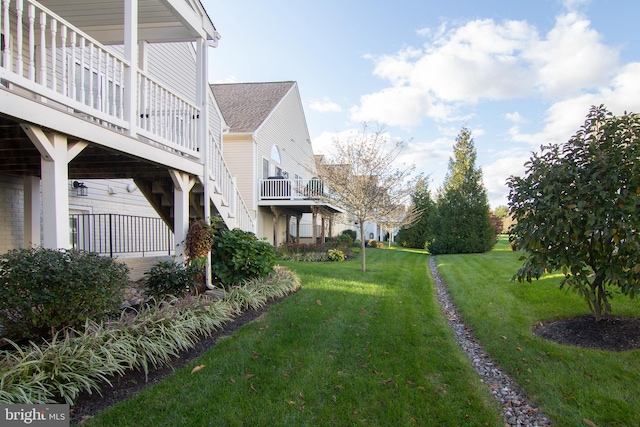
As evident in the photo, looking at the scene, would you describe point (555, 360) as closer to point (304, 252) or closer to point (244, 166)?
point (304, 252)

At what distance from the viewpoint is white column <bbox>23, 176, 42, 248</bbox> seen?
632cm

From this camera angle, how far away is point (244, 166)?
16.8 meters

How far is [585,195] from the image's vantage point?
455 centimetres

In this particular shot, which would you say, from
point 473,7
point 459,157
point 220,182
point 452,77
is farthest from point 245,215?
point 459,157

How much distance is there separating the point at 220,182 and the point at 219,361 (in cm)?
478

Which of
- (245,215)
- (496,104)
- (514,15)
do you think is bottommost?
(245,215)

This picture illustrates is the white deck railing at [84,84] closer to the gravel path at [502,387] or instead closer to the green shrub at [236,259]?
the green shrub at [236,259]

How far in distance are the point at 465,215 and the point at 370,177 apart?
1048cm

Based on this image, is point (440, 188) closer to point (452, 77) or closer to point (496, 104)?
point (496, 104)

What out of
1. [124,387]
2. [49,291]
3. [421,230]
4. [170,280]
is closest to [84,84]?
[170,280]

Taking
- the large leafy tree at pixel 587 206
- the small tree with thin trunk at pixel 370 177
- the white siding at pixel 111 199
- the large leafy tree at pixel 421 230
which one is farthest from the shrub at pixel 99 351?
the large leafy tree at pixel 421 230

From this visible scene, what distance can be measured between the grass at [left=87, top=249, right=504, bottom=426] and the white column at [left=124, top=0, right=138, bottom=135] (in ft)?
10.8

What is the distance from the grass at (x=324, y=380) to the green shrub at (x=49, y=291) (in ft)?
3.87

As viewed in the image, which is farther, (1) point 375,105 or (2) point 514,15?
(1) point 375,105
